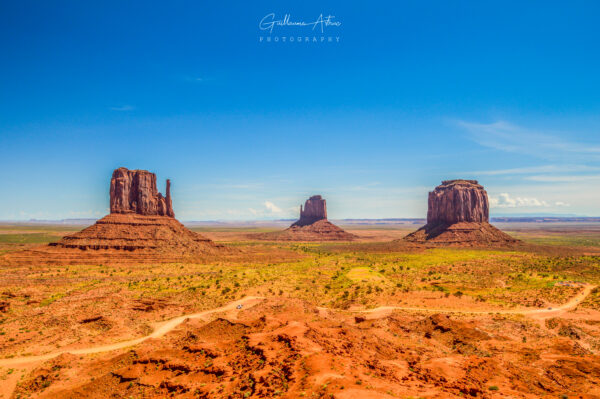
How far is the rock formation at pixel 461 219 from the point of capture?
126m

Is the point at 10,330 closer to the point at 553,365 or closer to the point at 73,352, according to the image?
the point at 73,352

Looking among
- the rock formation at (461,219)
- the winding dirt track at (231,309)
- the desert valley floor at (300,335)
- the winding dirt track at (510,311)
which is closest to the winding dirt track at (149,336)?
the winding dirt track at (231,309)

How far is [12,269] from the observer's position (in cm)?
6612

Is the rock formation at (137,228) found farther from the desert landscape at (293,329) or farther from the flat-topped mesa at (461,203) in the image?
the flat-topped mesa at (461,203)

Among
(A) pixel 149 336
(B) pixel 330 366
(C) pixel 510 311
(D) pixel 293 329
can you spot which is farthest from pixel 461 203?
(B) pixel 330 366

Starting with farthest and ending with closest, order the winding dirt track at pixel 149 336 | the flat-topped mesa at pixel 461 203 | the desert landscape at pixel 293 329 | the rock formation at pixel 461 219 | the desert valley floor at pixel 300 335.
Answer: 1. the flat-topped mesa at pixel 461 203
2. the rock formation at pixel 461 219
3. the winding dirt track at pixel 149 336
4. the desert landscape at pixel 293 329
5. the desert valley floor at pixel 300 335

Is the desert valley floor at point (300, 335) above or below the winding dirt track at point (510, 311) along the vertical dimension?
above

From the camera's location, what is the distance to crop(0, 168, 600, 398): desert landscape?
19.3 metres

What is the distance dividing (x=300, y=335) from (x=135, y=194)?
89.8 m

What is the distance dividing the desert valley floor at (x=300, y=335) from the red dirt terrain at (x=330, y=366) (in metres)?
0.11

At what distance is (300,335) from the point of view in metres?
23.1

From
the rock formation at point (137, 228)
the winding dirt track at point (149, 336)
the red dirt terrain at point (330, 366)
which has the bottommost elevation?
the winding dirt track at point (149, 336)

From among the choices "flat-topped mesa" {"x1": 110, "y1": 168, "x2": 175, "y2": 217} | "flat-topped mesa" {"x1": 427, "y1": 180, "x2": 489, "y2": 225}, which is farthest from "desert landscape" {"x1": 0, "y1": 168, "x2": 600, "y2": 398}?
"flat-topped mesa" {"x1": 427, "y1": 180, "x2": 489, "y2": 225}

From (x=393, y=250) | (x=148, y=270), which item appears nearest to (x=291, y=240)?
(x=393, y=250)
